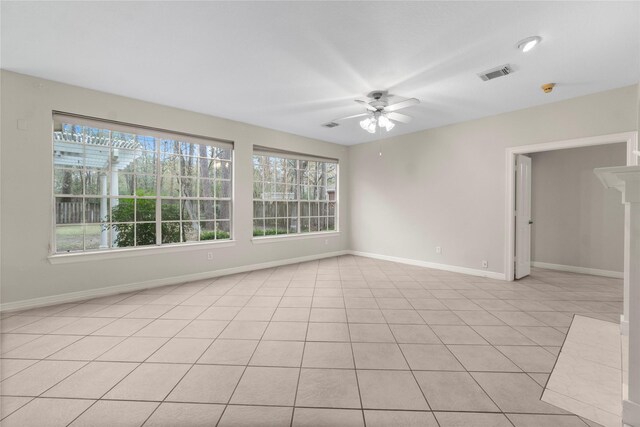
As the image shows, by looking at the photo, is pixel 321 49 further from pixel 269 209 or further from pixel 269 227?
pixel 269 227

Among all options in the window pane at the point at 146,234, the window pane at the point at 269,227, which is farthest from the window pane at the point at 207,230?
the window pane at the point at 269,227

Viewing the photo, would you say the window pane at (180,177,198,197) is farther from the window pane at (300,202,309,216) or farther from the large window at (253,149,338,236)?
the window pane at (300,202,309,216)

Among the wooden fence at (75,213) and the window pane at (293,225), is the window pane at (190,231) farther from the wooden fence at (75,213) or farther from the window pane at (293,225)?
the window pane at (293,225)

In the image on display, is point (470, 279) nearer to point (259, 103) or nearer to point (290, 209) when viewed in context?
point (290, 209)

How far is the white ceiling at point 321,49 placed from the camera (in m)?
2.08

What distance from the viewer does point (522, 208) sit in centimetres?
453

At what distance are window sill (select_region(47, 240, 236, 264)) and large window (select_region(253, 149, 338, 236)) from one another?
0.96 metres

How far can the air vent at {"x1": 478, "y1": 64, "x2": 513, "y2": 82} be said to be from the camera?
2.89 meters

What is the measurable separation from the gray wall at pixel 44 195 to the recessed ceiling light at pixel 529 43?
4.17 m

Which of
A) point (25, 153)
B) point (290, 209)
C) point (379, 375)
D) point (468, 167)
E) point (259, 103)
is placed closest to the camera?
point (379, 375)

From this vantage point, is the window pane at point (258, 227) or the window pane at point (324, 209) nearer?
the window pane at point (258, 227)

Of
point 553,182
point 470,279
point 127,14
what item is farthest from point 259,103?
point 553,182

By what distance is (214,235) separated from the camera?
185 inches

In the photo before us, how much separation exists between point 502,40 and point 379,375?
3.04m
